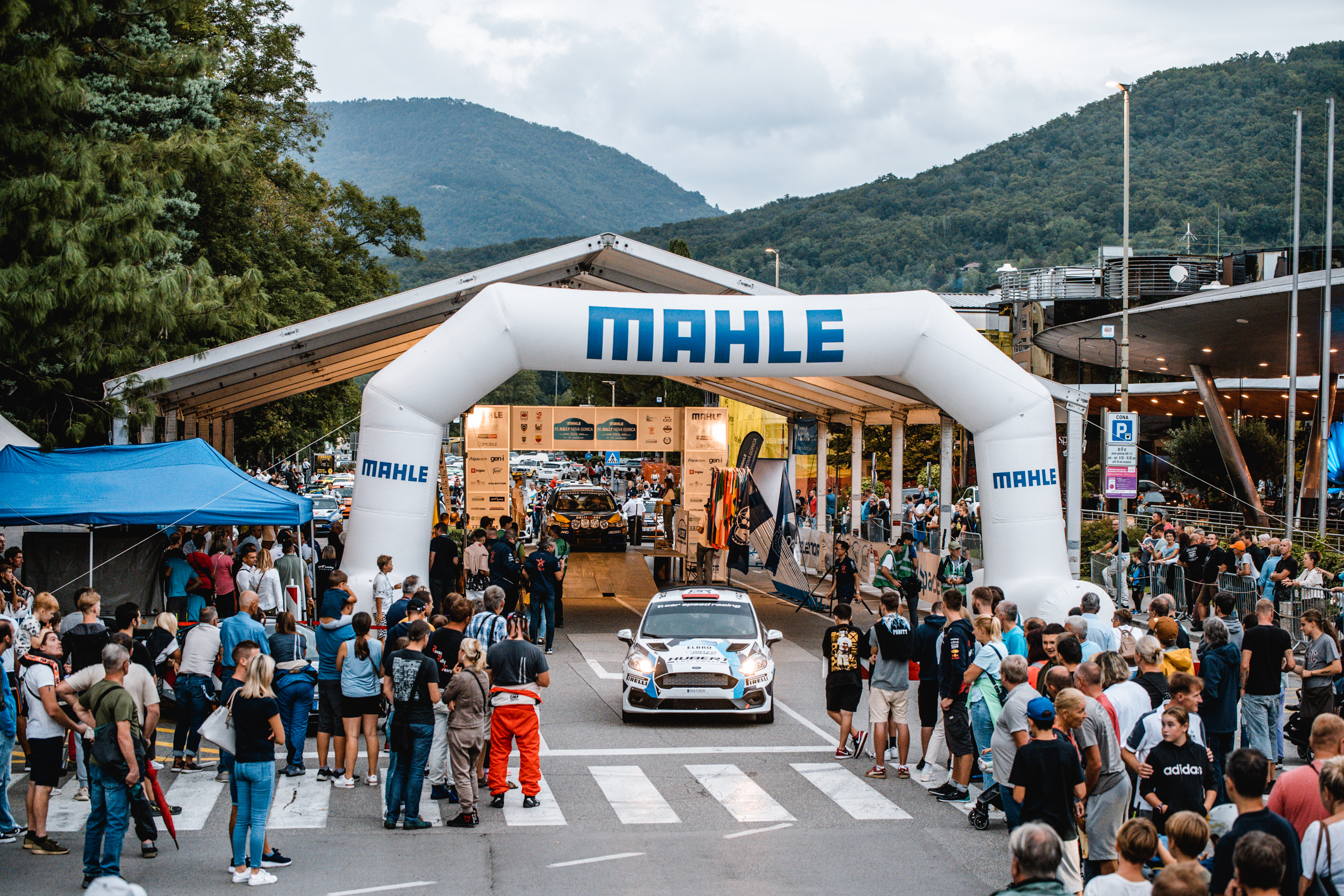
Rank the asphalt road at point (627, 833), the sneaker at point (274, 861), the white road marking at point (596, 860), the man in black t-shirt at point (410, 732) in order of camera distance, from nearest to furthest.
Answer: the asphalt road at point (627, 833), the sneaker at point (274, 861), the white road marking at point (596, 860), the man in black t-shirt at point (410, 732)

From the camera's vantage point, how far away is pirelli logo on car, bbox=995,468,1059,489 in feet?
54.5

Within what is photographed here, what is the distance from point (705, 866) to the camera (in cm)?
870

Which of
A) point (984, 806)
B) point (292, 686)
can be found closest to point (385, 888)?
point (292, 686)

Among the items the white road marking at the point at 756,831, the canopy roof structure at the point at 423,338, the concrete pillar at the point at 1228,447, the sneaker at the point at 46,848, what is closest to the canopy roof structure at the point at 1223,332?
the concrete pillar at the point at 1228,447

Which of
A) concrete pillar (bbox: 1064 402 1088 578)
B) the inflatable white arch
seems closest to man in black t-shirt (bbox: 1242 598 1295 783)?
the inflatable white arch

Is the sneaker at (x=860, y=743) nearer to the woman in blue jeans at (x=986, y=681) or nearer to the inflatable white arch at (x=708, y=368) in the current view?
the woman in blue jeans at (x=986, y=681)

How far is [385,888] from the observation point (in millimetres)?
8203

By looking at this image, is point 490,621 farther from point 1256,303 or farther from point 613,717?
point 1256,303

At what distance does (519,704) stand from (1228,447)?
30348mm

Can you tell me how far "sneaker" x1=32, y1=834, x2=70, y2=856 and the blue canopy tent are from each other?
236 inches

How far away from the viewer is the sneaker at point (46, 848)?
9039 mm

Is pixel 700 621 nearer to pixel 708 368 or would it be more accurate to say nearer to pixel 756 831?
pixel 708 368

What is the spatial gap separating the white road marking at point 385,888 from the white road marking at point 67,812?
2650 mm

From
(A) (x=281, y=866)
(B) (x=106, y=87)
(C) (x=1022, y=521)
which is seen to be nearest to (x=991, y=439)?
(C) (x=1022, y=521)
